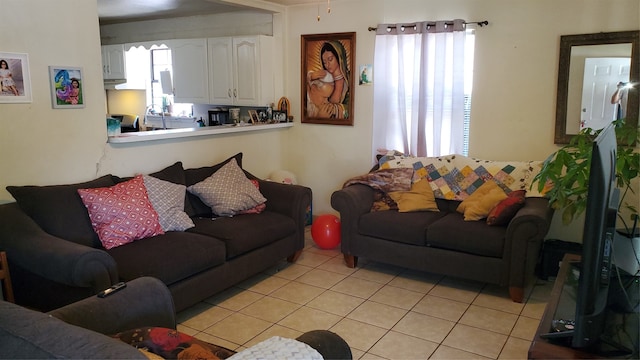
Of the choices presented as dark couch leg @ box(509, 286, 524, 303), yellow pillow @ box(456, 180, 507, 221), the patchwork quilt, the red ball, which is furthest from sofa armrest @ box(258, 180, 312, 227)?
dark couch leg @ box(509, 286, 524, 303)

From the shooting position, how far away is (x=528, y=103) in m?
4.12

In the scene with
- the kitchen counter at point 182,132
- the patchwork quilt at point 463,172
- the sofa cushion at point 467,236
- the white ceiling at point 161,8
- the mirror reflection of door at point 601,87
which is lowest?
the sofa cushion at point 467,236

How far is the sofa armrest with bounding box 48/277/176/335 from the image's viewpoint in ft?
5.93

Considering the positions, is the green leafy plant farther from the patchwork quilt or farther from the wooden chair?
the wooden chair

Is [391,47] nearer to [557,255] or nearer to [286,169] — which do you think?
[286,169]

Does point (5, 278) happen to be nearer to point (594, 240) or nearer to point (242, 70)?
point (594, 240)

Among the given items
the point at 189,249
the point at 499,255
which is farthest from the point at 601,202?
the point at 189,249

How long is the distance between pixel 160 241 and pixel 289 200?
1.21 m

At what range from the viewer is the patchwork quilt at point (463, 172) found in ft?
12.9

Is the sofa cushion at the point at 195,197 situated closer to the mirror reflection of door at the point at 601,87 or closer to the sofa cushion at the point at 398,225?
the sofa cushion at the point at 398,225

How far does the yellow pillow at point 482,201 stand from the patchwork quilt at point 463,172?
11cm

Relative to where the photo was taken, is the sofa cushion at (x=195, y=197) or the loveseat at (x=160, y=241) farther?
the sofa cushion at (x=195, y=197)

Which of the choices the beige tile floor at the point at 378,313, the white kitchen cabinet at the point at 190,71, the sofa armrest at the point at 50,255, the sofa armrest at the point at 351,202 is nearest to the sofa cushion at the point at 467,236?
the beige tile floor at the point at 378,313

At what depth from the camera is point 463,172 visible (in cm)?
416
